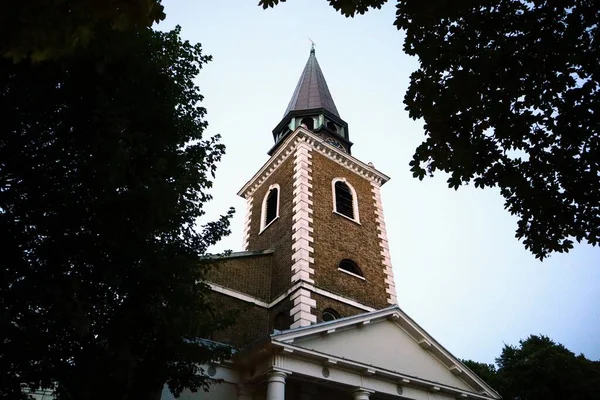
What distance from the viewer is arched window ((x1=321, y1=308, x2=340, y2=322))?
15000mm

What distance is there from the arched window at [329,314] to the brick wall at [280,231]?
1690 millimetres

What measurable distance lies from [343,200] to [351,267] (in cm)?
379

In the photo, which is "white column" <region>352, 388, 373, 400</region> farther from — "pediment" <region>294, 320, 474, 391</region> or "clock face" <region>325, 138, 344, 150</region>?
"clock face" <region>325, 138, 344, 150</region>

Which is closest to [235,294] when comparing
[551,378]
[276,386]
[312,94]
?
[276,386]

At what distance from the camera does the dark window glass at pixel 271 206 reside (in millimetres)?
20406

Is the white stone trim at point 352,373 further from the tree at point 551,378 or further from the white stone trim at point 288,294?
the tree at point 551,378

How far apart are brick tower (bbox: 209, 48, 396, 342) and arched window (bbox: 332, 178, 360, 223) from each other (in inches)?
2.0

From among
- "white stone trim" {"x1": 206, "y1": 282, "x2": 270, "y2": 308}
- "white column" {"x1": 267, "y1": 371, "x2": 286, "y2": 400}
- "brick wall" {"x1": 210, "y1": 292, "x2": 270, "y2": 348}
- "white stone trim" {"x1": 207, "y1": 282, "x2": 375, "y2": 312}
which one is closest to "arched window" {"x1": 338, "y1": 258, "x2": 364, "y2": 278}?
"white stone trim" {"x1": 207, "y1": 282, "x2": 375, "y2": 312}

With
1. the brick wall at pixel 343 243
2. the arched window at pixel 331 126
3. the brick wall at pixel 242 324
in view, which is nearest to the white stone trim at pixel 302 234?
the brick wall at pixel 343 243

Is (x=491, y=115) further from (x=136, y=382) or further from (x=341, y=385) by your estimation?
(x=341, y=385)

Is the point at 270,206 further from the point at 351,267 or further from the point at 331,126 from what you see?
the point at 331,126

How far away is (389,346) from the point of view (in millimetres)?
13758

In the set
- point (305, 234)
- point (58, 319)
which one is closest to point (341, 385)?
point (305, 234)

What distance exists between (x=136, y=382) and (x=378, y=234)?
1563cm
